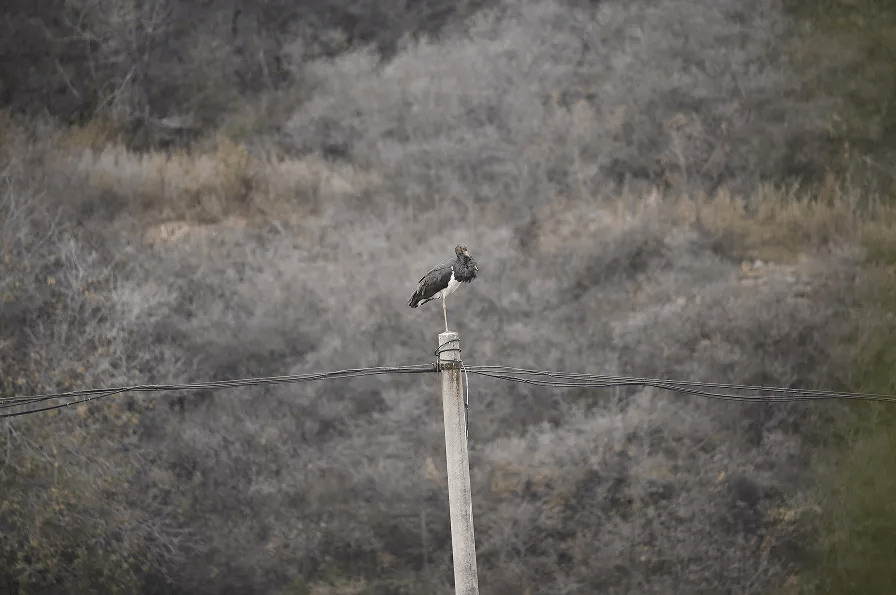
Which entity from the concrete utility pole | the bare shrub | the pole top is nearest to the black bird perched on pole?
the pole top

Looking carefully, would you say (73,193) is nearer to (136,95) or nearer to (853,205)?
(136,95)

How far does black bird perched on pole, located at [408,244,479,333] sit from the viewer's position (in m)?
9.26

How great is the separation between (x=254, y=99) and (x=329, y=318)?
188 inches

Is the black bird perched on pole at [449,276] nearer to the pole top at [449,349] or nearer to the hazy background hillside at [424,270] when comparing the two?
the pole top at [449,349]

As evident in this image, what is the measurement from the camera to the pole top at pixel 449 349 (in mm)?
5938

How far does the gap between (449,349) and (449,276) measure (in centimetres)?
343

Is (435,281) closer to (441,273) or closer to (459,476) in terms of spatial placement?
(441,273)

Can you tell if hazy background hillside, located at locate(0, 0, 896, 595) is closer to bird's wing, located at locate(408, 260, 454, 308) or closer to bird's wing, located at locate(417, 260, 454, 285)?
bird's wing, located at locate(408, 260, 454, 308)

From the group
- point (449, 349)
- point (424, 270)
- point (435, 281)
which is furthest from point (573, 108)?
point (449, 349)

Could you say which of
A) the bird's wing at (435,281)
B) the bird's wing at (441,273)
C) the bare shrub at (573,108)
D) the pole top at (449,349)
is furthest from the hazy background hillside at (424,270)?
the pole top at (449,349)

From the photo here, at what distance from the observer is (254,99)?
1736 cm

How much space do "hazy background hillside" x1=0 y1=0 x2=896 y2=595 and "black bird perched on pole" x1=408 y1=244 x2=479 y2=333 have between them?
509cm

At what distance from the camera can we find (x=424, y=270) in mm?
15477

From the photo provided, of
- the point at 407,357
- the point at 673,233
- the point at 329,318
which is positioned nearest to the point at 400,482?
the point at 407,357
